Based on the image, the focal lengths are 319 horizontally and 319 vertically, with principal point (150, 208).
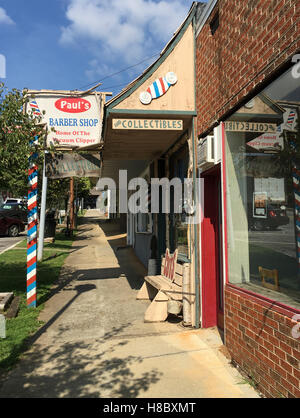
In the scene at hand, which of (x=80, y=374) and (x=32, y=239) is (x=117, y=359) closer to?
(x=80, y=374)

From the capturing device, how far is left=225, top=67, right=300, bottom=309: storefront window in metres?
3.22

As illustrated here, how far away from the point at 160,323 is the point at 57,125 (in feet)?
14.1

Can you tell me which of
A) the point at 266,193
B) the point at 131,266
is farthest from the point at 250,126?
the point at 131,266

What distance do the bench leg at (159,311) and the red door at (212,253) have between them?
0.71m

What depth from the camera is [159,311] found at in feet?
18.0

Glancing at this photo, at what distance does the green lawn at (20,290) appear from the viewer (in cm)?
432

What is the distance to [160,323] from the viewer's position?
17.9 ft

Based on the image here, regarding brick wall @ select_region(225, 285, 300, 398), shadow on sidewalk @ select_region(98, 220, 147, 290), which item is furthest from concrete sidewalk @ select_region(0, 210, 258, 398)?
shadow on sidewalk @ select_region(98, 220, 147, 290)

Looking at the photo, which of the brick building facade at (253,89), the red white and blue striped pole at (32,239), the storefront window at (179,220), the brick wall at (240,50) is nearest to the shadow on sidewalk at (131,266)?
the storefront window at (179,220)

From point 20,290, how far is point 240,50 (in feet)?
22.3

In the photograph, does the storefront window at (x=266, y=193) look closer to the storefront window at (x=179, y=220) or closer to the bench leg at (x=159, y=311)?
the bench leg at (x=159, y=311)

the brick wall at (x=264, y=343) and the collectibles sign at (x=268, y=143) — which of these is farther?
the collectibles sign at (x=268, y=143)

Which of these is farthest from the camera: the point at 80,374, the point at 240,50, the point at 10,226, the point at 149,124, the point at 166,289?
the point at 10,226

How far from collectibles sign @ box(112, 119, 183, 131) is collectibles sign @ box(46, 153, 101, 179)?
191cm
